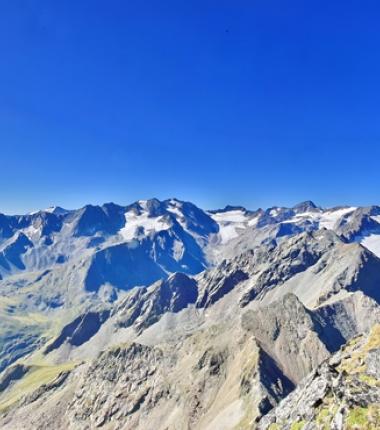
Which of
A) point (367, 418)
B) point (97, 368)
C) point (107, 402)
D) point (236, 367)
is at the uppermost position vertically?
point (97, 368)

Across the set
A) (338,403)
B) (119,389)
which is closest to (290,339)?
(119,389)

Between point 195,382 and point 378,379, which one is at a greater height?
point 195,382

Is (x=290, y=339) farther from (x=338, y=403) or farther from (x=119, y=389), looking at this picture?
(x=338, y=403)

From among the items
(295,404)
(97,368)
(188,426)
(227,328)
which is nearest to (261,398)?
(188,426)

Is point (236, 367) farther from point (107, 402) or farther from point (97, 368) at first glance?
point (97, 368)

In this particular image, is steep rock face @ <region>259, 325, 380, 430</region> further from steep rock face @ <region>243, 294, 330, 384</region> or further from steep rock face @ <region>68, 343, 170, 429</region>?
steep rock face @ <region>68, 343, 170, 429</region>

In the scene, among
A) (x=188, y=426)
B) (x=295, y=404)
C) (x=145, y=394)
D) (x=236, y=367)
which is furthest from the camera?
(x=145, y=394)

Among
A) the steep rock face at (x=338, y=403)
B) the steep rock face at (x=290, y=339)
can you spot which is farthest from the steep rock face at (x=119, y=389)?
the steep rock face at (x=338, y=403)

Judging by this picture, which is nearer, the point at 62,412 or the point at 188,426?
the point at 188,426

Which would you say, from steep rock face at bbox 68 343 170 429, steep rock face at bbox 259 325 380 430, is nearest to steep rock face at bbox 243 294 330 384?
steep rock face at bbox 68 343 170 429
